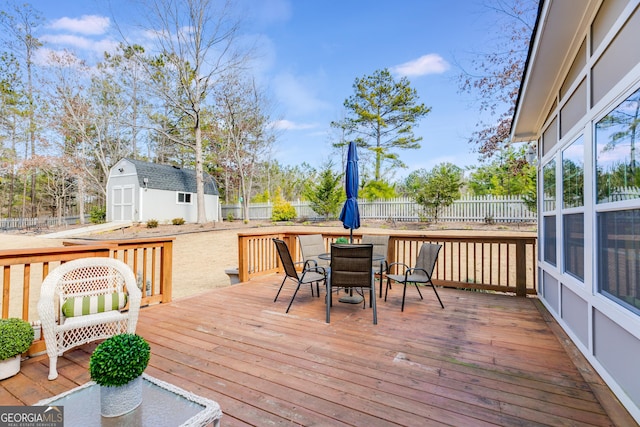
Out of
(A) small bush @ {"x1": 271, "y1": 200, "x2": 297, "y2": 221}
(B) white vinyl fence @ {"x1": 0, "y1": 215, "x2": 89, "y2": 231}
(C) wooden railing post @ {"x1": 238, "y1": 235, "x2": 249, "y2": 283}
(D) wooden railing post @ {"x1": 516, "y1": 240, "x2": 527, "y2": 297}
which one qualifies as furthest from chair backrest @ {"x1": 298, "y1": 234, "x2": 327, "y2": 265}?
(B) white vinyl fence @ {"x1": 0, "y1": 215, "x2": 89, "y2": 231}

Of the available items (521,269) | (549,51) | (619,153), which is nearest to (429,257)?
(521,269)

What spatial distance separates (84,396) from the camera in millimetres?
1408

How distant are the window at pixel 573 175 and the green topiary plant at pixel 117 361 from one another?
11.2 feet

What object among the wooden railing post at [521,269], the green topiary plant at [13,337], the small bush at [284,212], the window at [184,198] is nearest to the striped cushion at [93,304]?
the green topiary plant at [13,337]

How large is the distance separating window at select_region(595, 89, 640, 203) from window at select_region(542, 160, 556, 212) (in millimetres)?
1506

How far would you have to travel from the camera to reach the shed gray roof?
1622cm

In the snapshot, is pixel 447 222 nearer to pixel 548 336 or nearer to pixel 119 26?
pixel 548 336

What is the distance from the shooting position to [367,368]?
89.6 inches

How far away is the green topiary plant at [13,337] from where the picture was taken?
2070 mm

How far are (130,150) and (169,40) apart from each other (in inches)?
435

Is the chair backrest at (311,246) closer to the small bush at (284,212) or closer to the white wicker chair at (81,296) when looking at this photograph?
the white wicker chair at (81,296)

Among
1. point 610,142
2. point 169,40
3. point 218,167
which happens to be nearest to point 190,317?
point 610,142

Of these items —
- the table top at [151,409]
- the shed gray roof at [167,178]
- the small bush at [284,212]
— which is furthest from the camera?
the shed gray roof at [167,178]

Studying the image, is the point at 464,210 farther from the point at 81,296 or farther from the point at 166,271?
the point at 81,296
